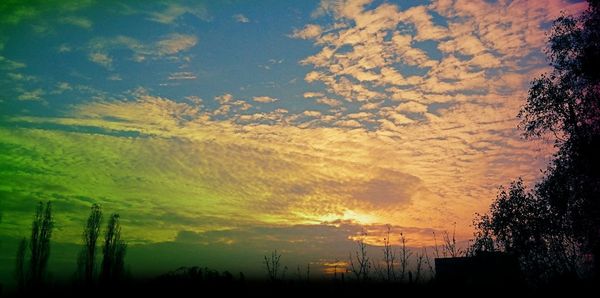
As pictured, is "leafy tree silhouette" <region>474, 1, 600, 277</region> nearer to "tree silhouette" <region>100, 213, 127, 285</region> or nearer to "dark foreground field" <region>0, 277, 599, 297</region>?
"dark foreground field" <region>0, 277, 599, 297</region>

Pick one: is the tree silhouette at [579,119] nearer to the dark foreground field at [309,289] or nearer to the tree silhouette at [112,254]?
the dark foreground field at [309,289]

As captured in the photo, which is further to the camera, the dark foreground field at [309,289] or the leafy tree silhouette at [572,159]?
the leafy tree silhouette at [572,159]

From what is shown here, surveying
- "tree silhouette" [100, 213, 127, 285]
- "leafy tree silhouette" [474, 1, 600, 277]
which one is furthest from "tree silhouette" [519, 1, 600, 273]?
"tree silhouette" [100, 213, 127, 285]

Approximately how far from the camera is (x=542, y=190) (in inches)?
1447

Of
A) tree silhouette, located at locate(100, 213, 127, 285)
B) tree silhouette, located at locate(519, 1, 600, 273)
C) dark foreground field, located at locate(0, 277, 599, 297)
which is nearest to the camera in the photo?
dark foreground field, located at locate(0, 277, 599, 297)

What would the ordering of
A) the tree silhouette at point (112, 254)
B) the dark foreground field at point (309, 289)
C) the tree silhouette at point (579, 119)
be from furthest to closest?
the tree silhouette at point (112, 254) < the tree silhouette at point (579, 119) < the dark foreground field at point (309, 289)

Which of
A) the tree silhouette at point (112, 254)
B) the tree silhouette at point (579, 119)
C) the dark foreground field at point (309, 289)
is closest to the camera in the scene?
the dark foreground field at point (309, 289)

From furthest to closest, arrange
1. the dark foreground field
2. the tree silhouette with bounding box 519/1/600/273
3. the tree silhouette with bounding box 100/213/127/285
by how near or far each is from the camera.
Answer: the tree silhouette with bounding box 100/213/127/285
the tree silhouette with bounding box 519/1/600/273
the dark foreground field

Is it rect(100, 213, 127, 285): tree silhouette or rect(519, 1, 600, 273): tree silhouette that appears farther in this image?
rect(100, 213, 127, 285): tree silhouette

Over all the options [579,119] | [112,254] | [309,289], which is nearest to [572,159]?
[579,119]

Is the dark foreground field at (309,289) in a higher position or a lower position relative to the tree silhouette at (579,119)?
lower

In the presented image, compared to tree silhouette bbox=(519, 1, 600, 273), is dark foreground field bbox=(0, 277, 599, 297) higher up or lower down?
lower down

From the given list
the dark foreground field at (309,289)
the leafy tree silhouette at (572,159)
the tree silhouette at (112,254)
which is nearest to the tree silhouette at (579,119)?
the leafy tree silhouette at (572,159)

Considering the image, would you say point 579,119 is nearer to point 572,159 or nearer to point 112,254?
point 572,159
